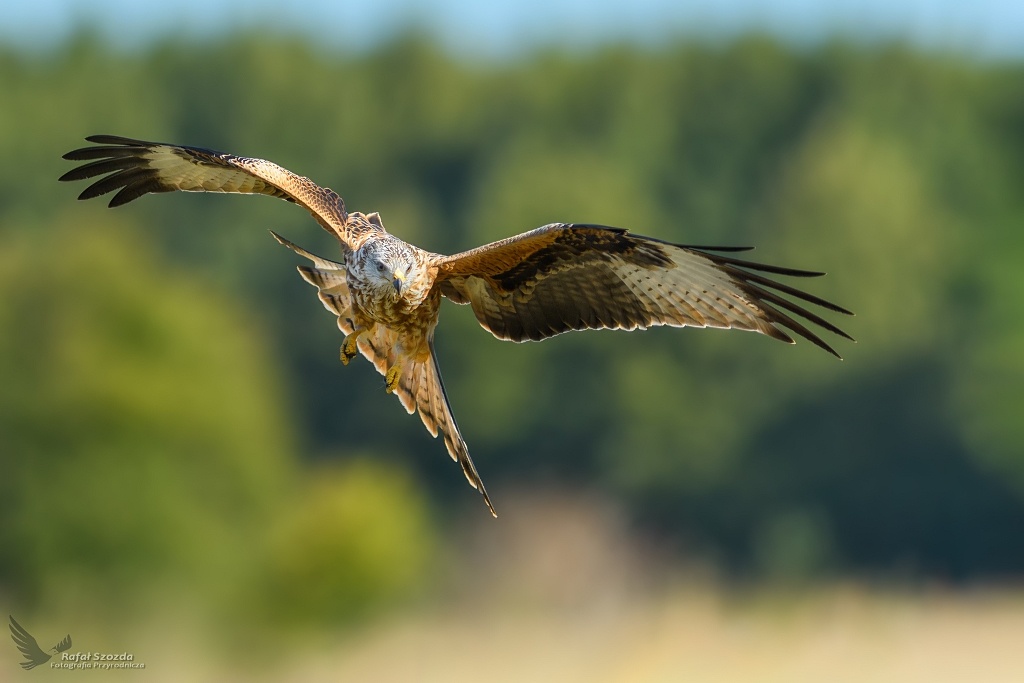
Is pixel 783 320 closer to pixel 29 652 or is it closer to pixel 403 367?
pixel 403 367

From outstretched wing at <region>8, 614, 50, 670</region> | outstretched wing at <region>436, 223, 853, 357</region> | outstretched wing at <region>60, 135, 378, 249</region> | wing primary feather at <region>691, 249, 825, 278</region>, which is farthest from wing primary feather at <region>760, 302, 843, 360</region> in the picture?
outstretched wing at <region>8, 614, 50, 670</region>

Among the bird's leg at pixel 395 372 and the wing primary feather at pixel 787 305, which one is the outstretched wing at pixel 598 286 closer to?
the wing primary feather at pixel 787 305

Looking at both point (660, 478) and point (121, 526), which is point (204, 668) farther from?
point (660, 478)

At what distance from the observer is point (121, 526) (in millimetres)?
34531

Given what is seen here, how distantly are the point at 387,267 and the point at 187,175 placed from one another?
198 centimetres

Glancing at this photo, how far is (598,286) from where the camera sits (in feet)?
26.9

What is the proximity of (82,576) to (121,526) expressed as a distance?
1.41m

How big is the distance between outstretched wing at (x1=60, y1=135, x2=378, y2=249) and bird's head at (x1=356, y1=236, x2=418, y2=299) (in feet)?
2.21

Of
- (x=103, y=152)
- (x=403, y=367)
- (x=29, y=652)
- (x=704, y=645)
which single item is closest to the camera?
(x=403, y=367)

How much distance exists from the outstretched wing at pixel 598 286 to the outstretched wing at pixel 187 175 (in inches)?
31.4

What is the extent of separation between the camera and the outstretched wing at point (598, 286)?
7.78 m

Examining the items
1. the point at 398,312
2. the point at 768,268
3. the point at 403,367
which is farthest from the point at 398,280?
the point at 768,268

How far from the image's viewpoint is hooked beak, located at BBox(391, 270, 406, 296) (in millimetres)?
7594

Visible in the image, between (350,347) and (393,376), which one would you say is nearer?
(350,347)
